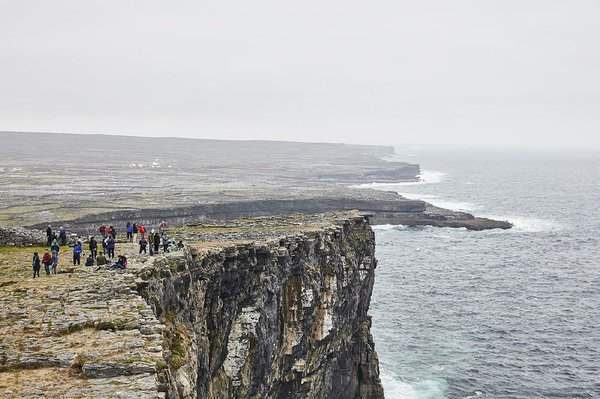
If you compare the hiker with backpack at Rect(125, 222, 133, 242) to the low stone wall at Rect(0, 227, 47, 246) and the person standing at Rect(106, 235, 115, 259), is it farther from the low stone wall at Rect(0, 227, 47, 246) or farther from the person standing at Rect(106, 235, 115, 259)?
the person standing at Rect(106, 235, 115, 259)

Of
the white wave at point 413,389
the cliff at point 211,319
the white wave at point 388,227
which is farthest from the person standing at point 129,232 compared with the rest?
the white wave at point 388,227

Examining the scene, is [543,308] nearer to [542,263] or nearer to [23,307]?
[542,263]

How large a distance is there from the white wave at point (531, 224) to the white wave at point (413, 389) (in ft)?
294

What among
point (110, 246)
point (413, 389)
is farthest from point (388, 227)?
point (110, 246)

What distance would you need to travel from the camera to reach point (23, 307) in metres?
23.8

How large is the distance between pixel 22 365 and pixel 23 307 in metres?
6.18

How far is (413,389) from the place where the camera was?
58.2 meters

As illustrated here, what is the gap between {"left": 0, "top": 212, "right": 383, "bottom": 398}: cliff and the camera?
18234 millimetres

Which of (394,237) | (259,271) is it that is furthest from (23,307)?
(394,237)

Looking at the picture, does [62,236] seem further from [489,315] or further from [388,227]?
[388,227]

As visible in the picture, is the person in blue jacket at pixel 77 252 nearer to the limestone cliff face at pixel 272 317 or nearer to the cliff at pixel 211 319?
the cliff at pixel 211 319

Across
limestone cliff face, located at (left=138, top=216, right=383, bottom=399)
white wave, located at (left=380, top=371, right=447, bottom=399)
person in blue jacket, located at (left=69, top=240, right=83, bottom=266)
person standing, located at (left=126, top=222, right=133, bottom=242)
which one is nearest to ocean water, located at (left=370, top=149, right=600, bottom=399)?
white wave, located at (left=380, top=371, right=447, bottom=399)

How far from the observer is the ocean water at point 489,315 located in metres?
59.8

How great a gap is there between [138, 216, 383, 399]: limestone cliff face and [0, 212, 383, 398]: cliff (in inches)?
3.4
